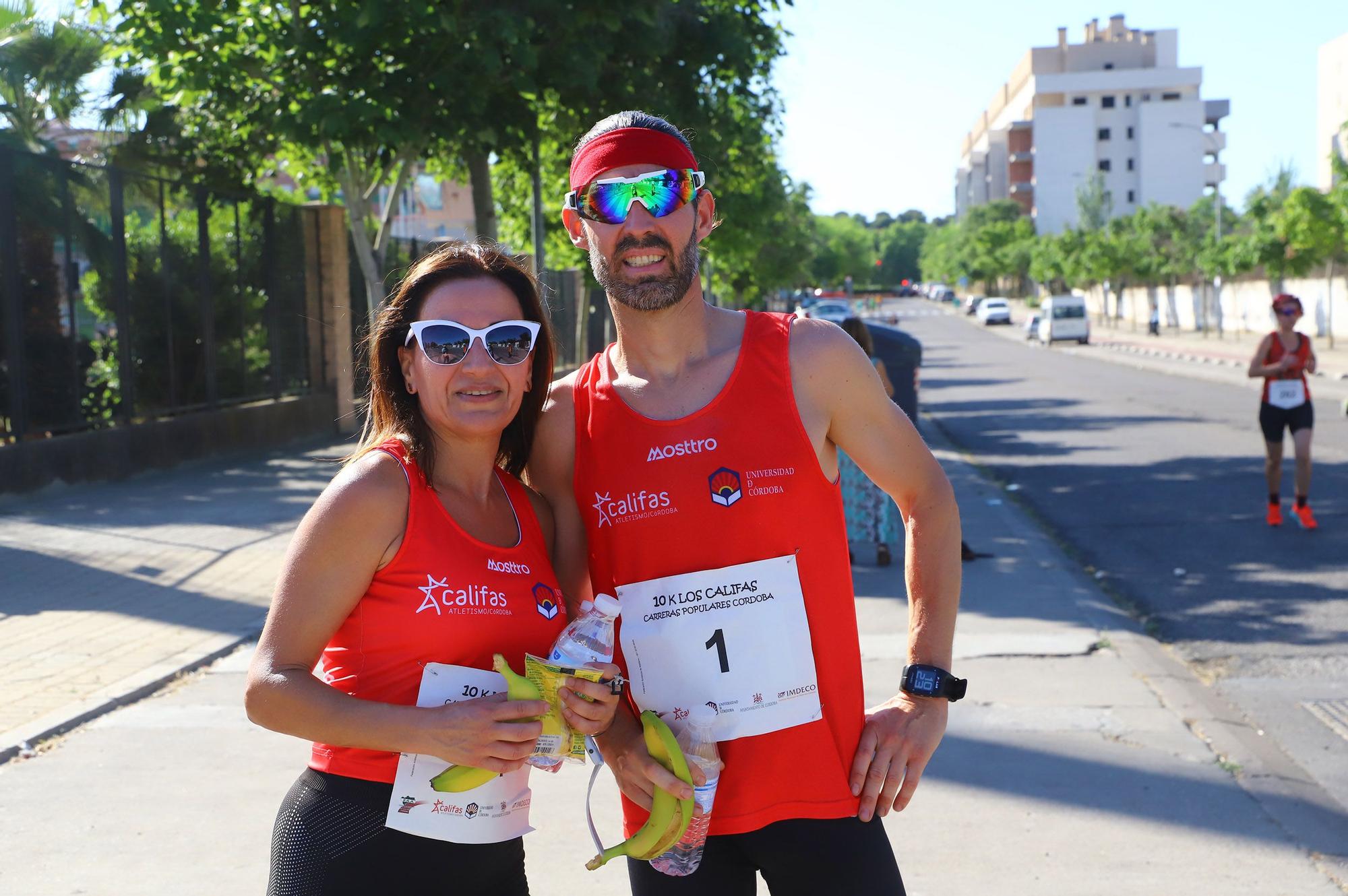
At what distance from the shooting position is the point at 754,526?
95.7 inches

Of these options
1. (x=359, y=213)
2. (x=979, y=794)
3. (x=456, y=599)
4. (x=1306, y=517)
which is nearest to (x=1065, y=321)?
(x=359, y=213)

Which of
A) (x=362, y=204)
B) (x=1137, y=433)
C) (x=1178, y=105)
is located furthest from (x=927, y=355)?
(x=1178, y=105)

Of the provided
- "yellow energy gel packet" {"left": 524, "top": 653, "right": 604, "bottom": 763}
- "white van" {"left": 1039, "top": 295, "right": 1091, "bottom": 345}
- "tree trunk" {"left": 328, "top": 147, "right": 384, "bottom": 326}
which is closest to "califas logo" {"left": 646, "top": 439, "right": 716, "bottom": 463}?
"yellow energy gel packet" {"left": 524, "top": 653, "right": 604, "bottom": 763}

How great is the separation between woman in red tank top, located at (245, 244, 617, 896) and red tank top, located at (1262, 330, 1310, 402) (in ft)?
32.4

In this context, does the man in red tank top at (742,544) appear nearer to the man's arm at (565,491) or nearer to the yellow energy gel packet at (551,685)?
the man's arm at (565,491)

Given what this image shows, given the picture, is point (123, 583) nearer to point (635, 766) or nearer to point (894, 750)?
point (635, 766)

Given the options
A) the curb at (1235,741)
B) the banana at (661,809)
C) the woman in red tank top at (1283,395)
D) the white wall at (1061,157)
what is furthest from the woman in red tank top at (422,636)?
the white wall at (1061,157)

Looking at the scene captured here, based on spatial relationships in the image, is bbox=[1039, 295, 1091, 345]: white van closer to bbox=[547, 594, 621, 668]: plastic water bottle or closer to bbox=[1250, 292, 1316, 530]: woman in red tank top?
bbox=[1250, 292, 1316, 530]: woman in red tank top

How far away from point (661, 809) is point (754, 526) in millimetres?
509

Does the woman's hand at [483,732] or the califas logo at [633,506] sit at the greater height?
the califas logo at [633,506]

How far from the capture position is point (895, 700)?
2592mm

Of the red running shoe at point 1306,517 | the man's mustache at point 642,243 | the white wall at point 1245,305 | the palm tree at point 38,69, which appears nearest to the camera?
the man's mustache at point 642,243

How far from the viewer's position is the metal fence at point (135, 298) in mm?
12555

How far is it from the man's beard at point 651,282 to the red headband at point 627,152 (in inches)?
5.3
